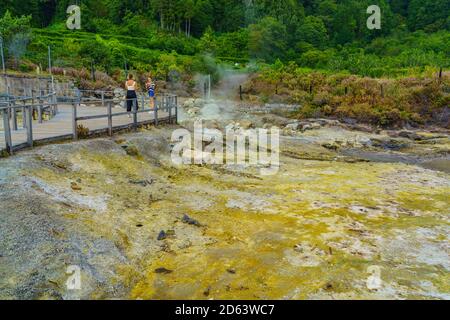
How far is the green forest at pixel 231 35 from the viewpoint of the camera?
47.1 m

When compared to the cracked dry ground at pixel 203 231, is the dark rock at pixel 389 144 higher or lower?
lower

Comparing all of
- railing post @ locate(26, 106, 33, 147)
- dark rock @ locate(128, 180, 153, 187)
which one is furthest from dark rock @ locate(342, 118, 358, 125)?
railing post @ locate(26, 106, 33, 147)

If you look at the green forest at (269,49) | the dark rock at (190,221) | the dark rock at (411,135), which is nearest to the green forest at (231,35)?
the green forest at (269,49)

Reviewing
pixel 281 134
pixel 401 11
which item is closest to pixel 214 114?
pixel 281 134

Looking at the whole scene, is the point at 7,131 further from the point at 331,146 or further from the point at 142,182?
the point at 331,146

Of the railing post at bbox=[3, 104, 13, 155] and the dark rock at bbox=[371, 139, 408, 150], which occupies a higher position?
the railing post at bbox=[3, 104, 13, 155]

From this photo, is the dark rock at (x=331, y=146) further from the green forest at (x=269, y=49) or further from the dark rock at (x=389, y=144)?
the green forest at (x=269, y=49)

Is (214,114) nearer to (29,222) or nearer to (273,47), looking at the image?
(29,222)

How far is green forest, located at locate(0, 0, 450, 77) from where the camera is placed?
4710 cm

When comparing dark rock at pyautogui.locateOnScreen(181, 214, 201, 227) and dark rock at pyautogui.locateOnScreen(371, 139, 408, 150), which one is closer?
dark rock at pyautogui.locateOnScreen(181, 214, 201, 227)

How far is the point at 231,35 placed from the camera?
8656cm

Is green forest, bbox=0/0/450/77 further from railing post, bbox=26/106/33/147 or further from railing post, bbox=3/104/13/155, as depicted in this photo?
railing post, bbox=3/104/13/155

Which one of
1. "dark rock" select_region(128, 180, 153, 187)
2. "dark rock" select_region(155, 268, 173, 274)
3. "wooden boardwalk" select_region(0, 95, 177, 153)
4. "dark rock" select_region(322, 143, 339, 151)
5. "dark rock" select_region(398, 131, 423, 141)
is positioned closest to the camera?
"dark rock" select_region(155, 268, 173, 274)

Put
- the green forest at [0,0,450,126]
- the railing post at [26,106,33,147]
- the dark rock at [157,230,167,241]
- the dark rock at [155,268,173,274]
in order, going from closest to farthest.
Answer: the dark rock at [155,268,173,274], the dark rock at [157,230,167,241], the railing post at [26,106,33,147], the green forest at [0,0,450,126]
